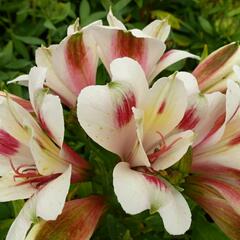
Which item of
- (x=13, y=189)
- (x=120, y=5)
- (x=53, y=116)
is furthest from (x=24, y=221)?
(x=120, y=5)

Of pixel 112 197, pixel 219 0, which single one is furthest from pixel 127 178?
pixel 219 0

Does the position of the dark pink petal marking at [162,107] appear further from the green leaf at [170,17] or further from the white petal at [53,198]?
the green leaf at [170,17]

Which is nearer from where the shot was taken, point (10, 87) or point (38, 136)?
point (38, 136)

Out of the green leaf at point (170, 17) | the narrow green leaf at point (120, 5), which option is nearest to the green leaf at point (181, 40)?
the green leaf at point (170, 17)

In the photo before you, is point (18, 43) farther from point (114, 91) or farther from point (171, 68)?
point (114, 91)

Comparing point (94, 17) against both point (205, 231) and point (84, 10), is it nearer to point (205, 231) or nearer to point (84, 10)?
point (84, 10)

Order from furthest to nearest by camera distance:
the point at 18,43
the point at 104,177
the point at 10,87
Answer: the point at 18,43, the point at 10,87, the point at 104,177

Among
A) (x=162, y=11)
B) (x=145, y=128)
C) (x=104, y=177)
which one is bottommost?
(x=162, y=11)
